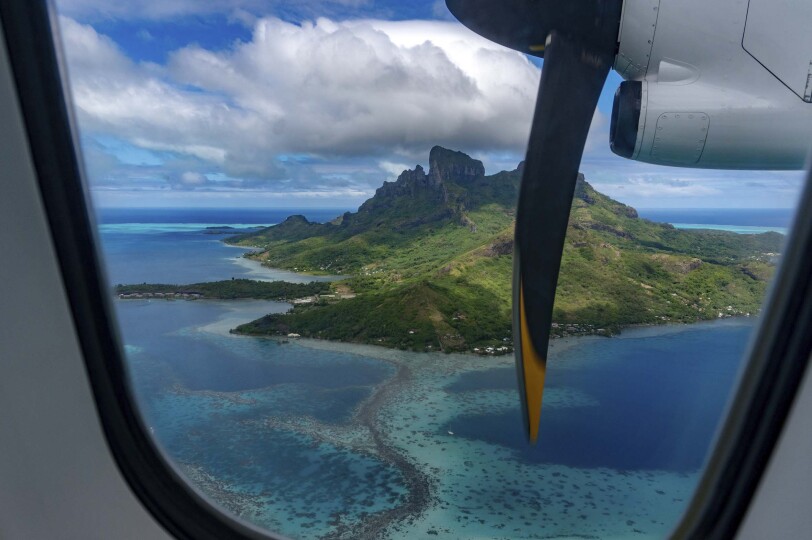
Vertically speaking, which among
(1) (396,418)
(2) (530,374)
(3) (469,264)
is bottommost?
(1) (396,418)

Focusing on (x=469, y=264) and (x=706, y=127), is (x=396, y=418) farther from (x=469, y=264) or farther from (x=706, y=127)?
(x=706, y=127)

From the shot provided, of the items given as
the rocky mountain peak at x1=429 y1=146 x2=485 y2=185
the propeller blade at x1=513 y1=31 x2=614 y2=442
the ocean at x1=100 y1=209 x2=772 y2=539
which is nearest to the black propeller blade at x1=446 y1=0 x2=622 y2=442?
the propeller blade at x1=513 y1=31 x2=614 y2=442

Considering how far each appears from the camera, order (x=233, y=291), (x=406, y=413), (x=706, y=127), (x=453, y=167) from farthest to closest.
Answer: (x=406, y=413) < (x=453, y=167) < (x=233, y=291) < (x=706, y=127)

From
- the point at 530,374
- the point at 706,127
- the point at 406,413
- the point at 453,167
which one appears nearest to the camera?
the point at 530,374

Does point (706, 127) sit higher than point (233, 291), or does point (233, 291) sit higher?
point (706, 127)

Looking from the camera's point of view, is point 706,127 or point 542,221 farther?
point 706,127

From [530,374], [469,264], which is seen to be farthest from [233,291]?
[530,374]

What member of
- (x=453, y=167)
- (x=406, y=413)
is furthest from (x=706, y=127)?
(x=406, y=413)
